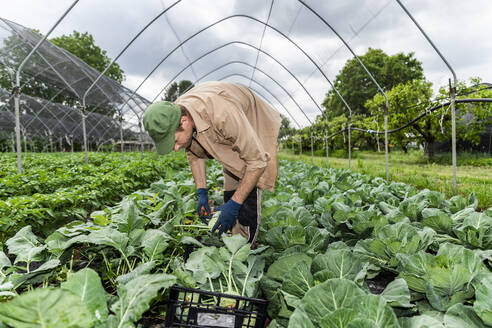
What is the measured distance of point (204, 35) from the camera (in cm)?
1098

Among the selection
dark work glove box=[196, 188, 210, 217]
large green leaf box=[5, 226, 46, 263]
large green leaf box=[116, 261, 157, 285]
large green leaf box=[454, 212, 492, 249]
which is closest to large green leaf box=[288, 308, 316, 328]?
large green leaf box=[116, 261, 157, 285]

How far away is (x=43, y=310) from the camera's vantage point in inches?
32.1

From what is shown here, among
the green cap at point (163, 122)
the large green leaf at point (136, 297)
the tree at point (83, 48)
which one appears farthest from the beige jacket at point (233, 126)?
the tree at point (83, 48)

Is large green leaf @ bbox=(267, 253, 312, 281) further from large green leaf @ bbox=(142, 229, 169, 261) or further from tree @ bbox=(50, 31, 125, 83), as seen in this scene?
tree @ bbox=(50, 31, 125, 83)

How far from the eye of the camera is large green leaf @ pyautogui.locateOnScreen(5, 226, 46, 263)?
62.2 inches

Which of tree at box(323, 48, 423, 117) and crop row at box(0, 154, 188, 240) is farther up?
tree at box(323, 48, 423, 117)

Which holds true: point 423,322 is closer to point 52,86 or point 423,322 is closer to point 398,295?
point 398,295

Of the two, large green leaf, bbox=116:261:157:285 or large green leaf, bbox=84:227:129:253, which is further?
large green leaf, bbox=84:227:129:253

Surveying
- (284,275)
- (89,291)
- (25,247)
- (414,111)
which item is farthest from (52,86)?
(284,275)

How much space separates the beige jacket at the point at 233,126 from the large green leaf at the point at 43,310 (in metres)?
1.24

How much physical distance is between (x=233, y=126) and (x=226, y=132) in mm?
65

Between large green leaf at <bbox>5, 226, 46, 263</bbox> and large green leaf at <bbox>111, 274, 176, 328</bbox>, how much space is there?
0.84m

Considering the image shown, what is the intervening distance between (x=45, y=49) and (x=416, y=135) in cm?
1587

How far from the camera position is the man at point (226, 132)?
1847mm
